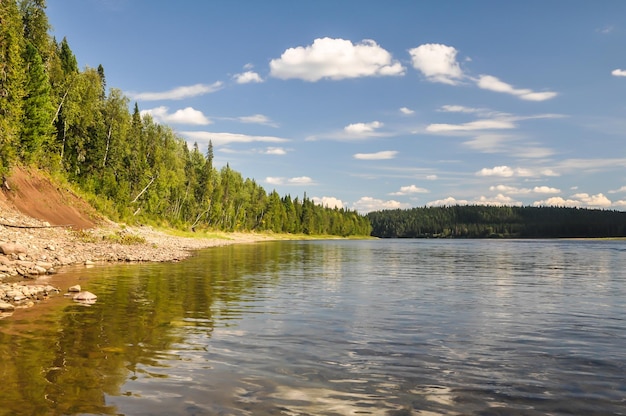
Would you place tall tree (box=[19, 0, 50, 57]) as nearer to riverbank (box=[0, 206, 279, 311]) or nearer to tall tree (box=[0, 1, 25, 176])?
tall tree (box=[0, 1, 25, 176])

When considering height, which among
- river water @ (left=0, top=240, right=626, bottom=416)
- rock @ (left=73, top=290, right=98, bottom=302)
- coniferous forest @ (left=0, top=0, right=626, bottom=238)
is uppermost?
coniferous forest @ (left=0, top=0, right=626, bottom=238)

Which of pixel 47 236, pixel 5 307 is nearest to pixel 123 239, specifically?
pixel 47 236

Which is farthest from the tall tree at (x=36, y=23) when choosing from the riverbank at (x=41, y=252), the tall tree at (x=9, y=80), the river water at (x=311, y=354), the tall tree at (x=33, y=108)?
the river water at (x=311, y=354)

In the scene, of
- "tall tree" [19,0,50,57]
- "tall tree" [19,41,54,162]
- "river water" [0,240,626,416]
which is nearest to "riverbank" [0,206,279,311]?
"river water" [0,240,626,416]

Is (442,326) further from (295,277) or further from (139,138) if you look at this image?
(139,138)

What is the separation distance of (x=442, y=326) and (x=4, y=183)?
4751 cm

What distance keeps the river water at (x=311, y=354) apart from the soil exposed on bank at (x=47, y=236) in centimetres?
630

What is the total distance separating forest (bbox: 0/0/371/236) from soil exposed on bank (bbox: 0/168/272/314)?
11.5 feet

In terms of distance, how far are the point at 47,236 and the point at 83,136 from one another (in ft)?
146

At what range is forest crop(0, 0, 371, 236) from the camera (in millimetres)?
50750

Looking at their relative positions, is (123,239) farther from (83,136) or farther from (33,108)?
(83,136)

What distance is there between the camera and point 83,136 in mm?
80562

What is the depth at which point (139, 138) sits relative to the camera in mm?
97562

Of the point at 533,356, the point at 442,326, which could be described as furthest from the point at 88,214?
the point at 533,356
